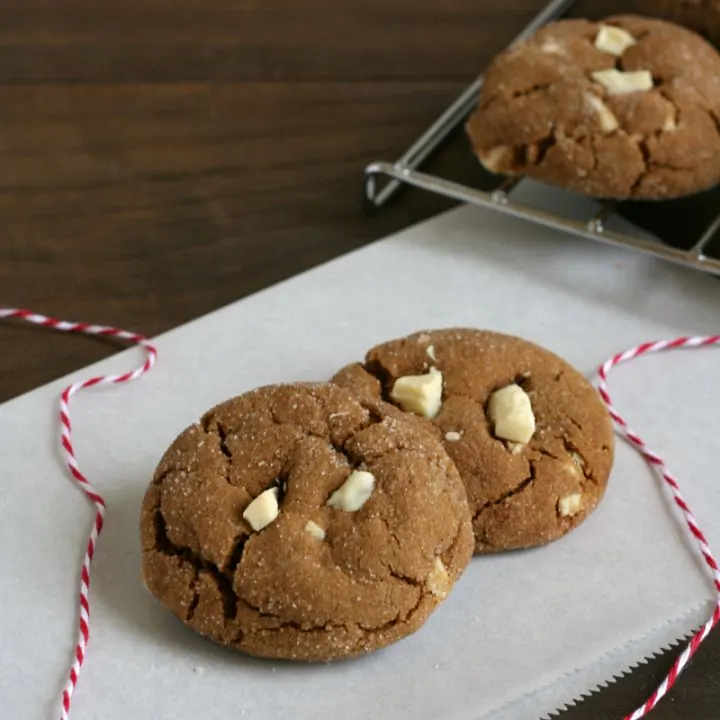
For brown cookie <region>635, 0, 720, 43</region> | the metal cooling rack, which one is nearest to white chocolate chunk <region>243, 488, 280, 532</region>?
the metal cooling rack

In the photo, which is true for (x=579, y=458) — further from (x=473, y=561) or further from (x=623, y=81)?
(x=623, y=81)

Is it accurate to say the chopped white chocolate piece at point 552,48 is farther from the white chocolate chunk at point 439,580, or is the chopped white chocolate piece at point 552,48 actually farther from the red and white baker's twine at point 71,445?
the white chocolate chunk at point 439,580

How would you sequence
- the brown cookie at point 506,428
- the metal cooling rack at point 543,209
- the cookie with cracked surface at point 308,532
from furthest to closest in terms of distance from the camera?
the metal cooling rack at point 543,209 < the brown cookie at point 506,428 < the cookie with cracked surface at point 308,532

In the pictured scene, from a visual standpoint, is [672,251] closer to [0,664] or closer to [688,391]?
[688,391]

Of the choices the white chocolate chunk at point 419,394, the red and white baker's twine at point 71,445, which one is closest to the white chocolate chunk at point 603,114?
the white chocolate chunk at point 419,394

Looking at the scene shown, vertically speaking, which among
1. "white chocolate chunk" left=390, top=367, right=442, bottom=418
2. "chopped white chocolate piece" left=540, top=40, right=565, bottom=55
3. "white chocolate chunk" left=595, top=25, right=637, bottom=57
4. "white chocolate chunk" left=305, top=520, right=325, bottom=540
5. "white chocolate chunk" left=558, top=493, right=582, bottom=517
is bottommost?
"white chocolate chunk" left=558, top=493, right=582, bottom=517

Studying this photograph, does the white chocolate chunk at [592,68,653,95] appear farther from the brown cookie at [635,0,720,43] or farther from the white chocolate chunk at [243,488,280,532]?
the white chocolate chunk at [243,488,280,532]
